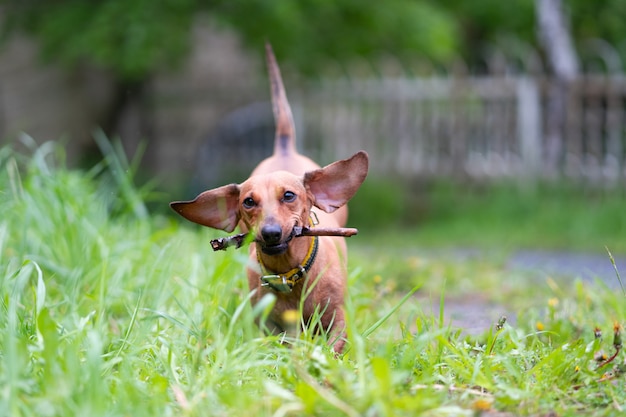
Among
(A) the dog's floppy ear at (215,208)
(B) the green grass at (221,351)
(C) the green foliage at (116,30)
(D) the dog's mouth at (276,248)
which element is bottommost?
(B) the green grass at (221,351)

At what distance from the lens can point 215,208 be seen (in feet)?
11.0

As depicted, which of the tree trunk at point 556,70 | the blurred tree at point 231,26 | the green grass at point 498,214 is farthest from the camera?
the tree trunk at point 556,70

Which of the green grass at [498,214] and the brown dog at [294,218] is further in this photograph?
the green grass at [498,214]

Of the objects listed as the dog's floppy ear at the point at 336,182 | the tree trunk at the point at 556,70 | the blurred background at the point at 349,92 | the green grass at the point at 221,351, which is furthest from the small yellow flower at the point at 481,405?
the tree trunk at the point at 556,70

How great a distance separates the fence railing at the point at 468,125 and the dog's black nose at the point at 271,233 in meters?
6.99

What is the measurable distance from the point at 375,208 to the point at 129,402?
7.97m

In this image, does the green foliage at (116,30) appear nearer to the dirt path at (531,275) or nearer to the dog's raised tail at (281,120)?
the dirt path at (531,275)

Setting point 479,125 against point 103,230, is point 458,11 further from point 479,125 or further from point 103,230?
point 103,230

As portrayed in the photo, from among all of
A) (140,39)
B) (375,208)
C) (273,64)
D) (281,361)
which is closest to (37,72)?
(140,39)

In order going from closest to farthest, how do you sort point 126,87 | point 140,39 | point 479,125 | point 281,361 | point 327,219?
point 281,361 → point 327,219 → point 140,39 → point 479,125 → point 126,87

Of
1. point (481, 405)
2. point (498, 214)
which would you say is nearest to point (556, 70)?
point (498, 214)

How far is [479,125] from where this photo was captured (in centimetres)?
1016

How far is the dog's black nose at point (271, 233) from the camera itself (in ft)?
9.61

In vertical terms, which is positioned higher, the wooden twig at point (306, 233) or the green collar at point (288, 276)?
the wooden twig at point (306, 233)
